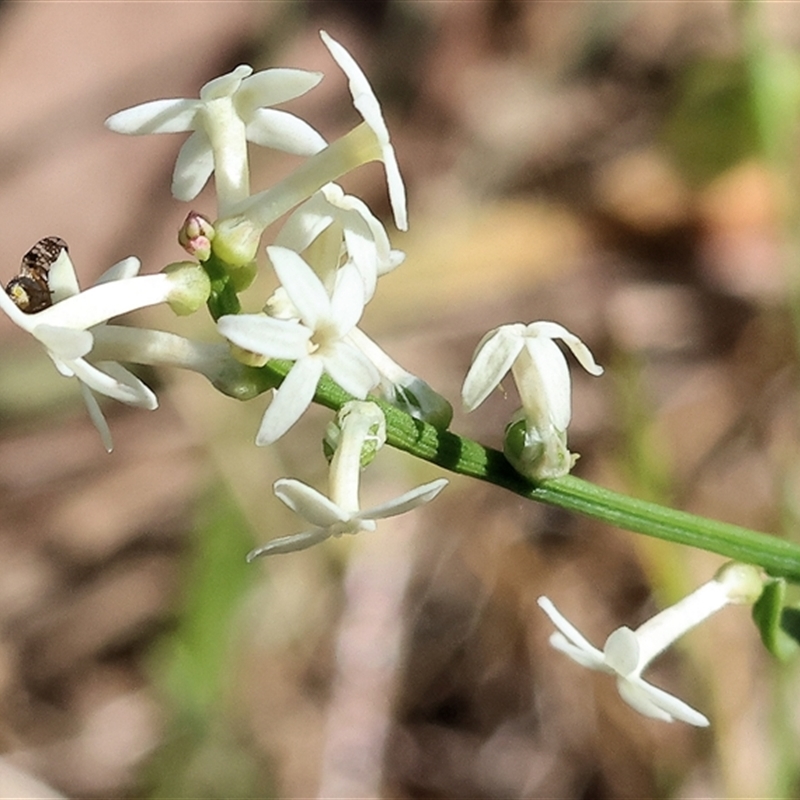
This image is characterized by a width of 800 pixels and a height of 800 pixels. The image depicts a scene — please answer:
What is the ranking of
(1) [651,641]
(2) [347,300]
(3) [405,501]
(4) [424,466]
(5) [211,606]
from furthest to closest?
(4) [424,466] < (5) [211,606] < (1) [651,641] < (2) [347,300] < (3) [405,501]

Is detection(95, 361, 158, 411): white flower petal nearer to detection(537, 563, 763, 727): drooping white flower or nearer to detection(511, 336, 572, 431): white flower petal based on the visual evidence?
detection(511, 336, 572, 431): white flower petal

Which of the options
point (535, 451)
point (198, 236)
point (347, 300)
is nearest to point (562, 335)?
point (535, 451)

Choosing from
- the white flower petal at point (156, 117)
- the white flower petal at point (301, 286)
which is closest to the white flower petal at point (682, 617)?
the white flower petal at point (301, 286)

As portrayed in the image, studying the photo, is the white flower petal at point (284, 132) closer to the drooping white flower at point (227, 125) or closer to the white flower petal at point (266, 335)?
the drooping white flower at point (227, 125)

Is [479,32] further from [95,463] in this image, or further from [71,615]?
[71,615]

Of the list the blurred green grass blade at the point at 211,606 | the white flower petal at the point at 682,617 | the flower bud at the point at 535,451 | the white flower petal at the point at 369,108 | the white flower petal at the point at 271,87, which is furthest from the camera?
the blurred green grass blade at the point at 211,606

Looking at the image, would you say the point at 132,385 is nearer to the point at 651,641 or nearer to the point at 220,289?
the point at 220,289
